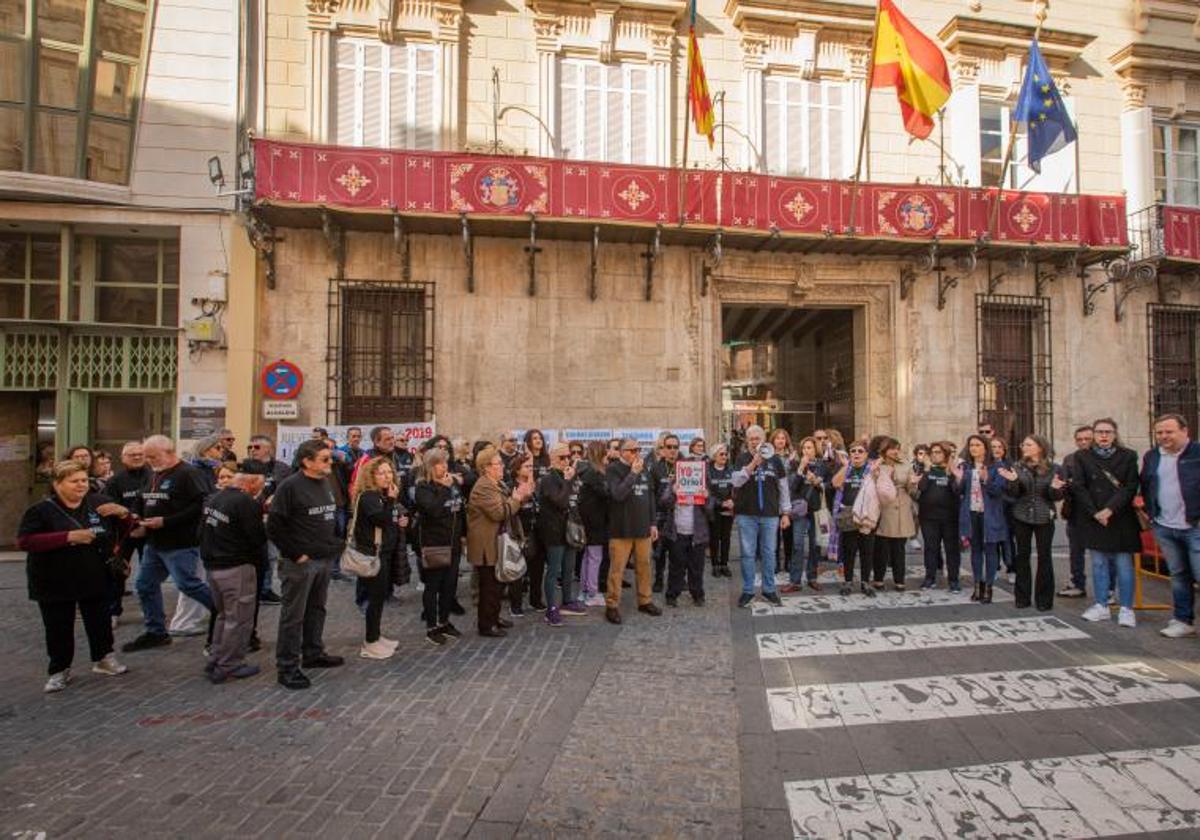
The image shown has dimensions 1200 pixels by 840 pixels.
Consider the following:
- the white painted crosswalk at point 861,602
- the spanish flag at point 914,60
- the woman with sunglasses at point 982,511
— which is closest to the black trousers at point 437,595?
the white painted crosswalk at point 861,602

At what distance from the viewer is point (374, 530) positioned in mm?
5434

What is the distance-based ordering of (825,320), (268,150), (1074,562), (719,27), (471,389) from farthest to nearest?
1. (825,320)
2. (719,27)
3. (471,389)
4. (268,150)
5. (1074,562)

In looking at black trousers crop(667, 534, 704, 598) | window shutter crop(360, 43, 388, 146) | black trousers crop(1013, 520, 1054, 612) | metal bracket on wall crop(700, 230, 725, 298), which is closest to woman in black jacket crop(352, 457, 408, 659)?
black trousers crop(667, 534, 704, 598)

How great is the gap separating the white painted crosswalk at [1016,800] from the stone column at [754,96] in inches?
467

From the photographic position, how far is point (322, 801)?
323 centimetres

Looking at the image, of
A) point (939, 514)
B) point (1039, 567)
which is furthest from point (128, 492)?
point (1039, 567)

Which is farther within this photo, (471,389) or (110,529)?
(471,389)

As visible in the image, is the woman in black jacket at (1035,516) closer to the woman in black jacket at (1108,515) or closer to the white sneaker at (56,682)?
the woman in black jacket at (1108,515)

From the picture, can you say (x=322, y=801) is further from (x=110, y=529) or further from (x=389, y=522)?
(x=110, y=529)

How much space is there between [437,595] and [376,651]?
72 cm

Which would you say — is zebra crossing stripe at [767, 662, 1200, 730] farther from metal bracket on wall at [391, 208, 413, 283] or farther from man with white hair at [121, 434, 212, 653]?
metal bracket on wall at [391, 208, 413, 283]

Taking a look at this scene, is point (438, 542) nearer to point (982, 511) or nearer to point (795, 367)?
point (982, 511)

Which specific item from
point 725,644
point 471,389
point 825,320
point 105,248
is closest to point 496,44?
point 471,389

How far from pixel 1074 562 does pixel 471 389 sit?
9.45m
